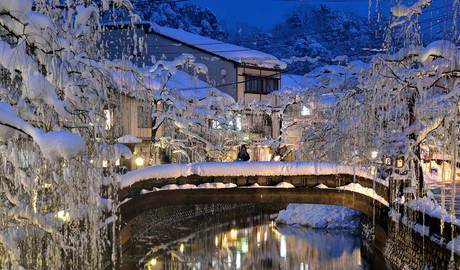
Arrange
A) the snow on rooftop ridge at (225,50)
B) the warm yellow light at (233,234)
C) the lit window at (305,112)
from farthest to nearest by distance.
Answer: the lit window at (305,112)
the snow on rooftop ridge at (225,50)
the warm yellow light at (233,234)

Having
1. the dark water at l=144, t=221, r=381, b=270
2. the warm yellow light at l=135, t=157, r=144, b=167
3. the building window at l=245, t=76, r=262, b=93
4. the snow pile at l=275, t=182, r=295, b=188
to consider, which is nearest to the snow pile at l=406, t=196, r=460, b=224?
the dark water at l=144, t=221, r=381, b=270

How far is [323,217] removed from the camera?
2644 centimetres

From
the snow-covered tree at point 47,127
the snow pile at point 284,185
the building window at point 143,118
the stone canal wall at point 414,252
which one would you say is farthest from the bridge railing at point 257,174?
the snow-covered tree at point 47,127

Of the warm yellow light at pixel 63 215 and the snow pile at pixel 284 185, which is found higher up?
the warm yellow light at pixel 63 215

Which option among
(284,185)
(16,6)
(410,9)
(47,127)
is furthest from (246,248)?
(16,6)

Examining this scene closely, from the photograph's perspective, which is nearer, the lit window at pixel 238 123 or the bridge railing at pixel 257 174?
the bridge railing at pixel 257 174

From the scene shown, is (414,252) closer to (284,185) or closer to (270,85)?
(284,185)

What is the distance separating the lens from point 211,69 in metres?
36.3

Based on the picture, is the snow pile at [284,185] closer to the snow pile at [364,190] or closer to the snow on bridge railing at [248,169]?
the snow on bridge railing at [248,169]

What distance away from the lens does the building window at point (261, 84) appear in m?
37.0

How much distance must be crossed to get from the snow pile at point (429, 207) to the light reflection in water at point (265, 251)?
462cm

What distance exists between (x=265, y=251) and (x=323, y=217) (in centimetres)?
637

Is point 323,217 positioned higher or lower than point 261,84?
lower

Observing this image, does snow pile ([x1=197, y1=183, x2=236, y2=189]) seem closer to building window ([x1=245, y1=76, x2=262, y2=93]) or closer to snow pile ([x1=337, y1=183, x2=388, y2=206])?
snow pile ([x1=337, y1=183, x2=388, y2=206])
